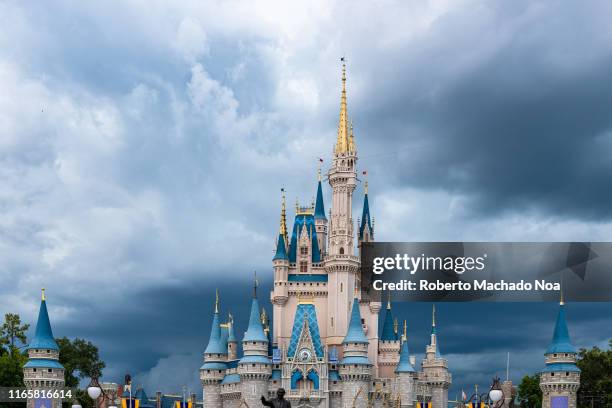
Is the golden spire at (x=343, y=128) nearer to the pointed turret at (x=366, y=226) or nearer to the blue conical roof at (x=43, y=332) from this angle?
the pointed turret at (x=366, y=226)

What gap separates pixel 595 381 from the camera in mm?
105688

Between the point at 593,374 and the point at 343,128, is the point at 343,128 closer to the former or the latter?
the point at 343,128

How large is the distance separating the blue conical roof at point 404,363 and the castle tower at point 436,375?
1329 cm

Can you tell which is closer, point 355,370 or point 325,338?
point 355,370

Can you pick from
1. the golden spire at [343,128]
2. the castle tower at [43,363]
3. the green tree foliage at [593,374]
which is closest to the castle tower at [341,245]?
the golden spire at [343,128]

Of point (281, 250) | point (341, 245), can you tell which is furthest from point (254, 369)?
point (341, 245)

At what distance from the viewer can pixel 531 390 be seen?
385 feet

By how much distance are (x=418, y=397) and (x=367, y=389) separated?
41.3 ft

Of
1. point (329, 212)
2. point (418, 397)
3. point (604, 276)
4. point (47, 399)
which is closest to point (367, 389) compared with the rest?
point (418, 397)

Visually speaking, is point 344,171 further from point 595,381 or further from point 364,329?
point 595,381

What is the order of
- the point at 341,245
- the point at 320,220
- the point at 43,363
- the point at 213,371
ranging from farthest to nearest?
1. the point at 320,220
2. the point at 341,245
3. the point at 213,371
4. the point at 43,363

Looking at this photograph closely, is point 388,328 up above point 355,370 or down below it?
above

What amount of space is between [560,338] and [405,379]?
18651 millimetres

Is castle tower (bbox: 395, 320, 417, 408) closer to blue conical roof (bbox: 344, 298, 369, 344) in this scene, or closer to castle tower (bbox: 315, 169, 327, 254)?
blue conical roof (bbox: 344, 298, 369, 344)
